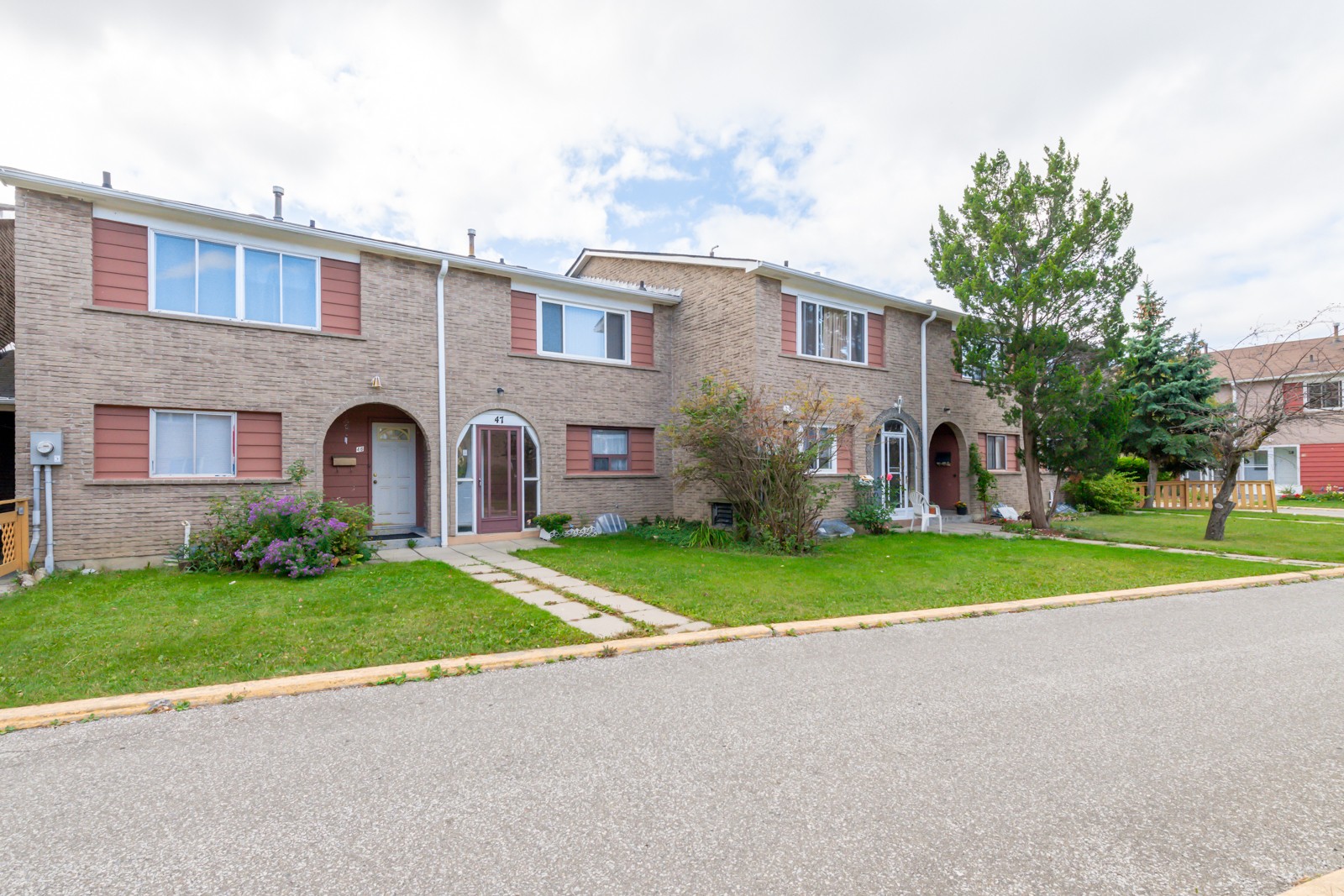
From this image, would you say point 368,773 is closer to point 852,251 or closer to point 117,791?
point 117,791

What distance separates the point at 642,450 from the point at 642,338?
8.54 ft

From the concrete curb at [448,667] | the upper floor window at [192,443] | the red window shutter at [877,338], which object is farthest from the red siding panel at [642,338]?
the concrete curb at [448,667]

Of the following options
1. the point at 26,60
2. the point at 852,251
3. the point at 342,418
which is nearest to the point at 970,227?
the point at 852,251

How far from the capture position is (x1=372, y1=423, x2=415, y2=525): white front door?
14.0m

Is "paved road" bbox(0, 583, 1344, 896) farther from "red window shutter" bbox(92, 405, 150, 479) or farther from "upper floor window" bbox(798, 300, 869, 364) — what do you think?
"upper floor window" bbox(798, 300, 869, 364)

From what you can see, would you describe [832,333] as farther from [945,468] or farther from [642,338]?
[945,468]

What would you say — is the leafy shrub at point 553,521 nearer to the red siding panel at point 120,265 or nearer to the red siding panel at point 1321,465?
the red siding panel at point 120,265

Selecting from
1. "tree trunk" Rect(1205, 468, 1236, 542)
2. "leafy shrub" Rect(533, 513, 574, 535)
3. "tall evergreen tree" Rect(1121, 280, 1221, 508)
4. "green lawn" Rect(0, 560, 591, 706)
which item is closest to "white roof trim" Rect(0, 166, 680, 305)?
"leafy shrub" Rect(533, 513, 574, 535)

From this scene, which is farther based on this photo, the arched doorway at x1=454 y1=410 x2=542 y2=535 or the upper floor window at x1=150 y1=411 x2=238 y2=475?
the arched doorway at x1=454 y1=410 x2=542 y2=535

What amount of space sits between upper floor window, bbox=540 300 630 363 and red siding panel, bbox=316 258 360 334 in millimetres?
3620

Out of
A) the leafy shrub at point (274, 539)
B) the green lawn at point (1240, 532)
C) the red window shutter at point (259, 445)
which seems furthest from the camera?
the green lawn at point (1240, 532)

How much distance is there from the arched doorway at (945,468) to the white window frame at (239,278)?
602 inches

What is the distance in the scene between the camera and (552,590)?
840 cm

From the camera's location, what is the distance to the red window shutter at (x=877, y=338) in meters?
17.1
